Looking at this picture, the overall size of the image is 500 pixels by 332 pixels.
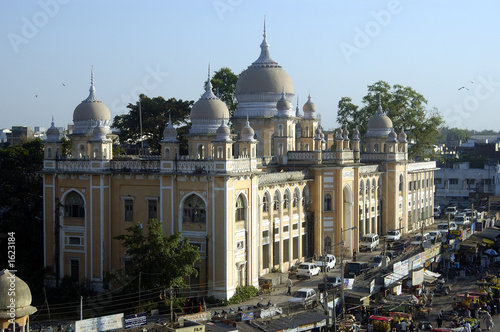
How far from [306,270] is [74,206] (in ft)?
40.4

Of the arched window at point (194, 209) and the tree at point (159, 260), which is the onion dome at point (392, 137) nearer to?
the arched window at point (194, 209)

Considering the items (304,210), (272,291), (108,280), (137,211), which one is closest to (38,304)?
(108,280)

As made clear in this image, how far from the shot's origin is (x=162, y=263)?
110 ft

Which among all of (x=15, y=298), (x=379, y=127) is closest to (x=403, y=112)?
(x=379, y=127)

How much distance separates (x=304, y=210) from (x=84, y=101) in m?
13.8

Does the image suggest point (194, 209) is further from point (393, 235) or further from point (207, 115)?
point (393, 235)

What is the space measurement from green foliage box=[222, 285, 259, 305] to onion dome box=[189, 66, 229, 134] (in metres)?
8.34

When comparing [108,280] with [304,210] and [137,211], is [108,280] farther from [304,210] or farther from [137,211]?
[304,210]

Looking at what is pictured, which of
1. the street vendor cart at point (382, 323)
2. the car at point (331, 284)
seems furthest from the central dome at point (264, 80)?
the street vendor cart at point (382, 323)

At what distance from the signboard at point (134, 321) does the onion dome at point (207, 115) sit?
13414mm

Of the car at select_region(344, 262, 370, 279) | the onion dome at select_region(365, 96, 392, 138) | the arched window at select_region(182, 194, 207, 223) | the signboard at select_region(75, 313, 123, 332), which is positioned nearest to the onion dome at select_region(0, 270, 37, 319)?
the signboard at select_region(75, 313, 123, 332)

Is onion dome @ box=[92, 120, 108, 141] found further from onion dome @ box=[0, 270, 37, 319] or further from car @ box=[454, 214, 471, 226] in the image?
car @ box=[454, 214, 471, 226]

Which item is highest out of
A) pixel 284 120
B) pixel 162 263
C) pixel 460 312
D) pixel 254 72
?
pixel 254 72

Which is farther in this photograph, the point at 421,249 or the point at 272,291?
the point at 421,249
